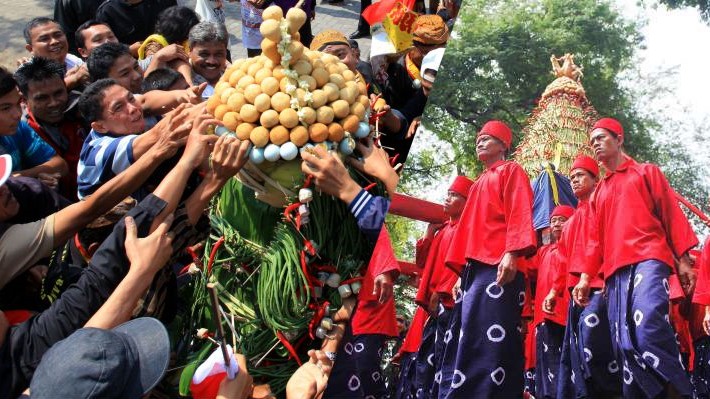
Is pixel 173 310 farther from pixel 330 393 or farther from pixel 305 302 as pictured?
pixel 330 393

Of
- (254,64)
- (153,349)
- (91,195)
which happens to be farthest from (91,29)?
(153,349)

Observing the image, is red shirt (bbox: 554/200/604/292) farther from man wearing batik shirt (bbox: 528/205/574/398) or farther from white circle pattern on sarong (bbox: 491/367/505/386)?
white circle pattern on sarong (bbox: 491/367/505/386)

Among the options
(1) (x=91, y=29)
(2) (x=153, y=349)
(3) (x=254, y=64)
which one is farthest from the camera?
(1) (x=91, y=29)

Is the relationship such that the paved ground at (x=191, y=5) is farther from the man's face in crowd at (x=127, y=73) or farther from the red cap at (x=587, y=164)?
the red cap at (x=587, y=164)

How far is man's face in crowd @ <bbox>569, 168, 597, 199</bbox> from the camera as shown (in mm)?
1843

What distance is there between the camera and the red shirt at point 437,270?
6.52 feet

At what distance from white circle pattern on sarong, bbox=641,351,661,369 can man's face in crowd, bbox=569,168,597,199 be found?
0.34m

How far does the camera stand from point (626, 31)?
6.07ft

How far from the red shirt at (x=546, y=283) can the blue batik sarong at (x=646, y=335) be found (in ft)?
0.37

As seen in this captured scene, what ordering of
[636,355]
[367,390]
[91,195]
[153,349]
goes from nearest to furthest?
1. [636,355]
2. [367,390]
3. [153,349]
4. [91,195]

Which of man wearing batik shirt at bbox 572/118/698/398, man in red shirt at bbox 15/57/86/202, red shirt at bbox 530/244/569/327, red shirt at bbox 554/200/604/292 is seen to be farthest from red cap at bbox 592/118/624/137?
man in red shirt at bbox 15/57/86/202

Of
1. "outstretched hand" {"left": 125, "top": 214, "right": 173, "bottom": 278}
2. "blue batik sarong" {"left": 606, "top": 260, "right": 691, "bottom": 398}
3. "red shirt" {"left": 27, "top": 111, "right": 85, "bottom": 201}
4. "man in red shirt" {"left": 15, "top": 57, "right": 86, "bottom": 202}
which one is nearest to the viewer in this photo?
"blue batik sarong" {"left": 606, "top": 260, "right": 691, "bottom": 398}

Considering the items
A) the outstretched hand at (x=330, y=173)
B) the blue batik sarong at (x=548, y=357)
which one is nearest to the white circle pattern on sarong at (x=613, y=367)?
the blue batik sarong at (x=548, y=357)

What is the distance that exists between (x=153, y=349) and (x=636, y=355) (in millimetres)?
1231
